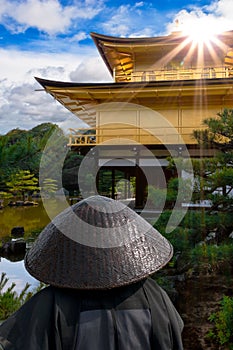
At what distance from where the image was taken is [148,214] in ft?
23.7

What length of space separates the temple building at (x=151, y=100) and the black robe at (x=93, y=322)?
29.7 feet

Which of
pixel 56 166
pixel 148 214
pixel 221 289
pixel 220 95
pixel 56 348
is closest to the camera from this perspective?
pixel 56 348

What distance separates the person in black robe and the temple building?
9007 millimetres

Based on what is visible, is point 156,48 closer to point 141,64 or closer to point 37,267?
point 141,64

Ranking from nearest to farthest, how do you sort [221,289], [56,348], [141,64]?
[56,348] → [221,289] → [141,64]

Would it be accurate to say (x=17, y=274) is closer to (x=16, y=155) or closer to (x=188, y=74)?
(x=16, y=155)

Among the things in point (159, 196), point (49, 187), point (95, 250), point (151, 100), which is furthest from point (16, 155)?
point (49, 187)

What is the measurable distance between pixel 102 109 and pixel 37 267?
10.9m

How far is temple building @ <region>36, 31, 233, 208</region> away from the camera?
10391 millimetres

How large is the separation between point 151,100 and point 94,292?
10.9 meters

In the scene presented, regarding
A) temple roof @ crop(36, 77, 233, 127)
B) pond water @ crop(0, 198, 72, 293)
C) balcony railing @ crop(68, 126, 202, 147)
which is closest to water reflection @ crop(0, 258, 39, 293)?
pond water @ crop(0, 198, 72, 293)

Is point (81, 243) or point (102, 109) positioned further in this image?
point (102, 109)

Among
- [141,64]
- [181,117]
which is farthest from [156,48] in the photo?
[181,117]

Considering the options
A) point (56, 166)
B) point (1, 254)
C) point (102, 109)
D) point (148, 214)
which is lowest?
point (1, 254)
